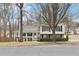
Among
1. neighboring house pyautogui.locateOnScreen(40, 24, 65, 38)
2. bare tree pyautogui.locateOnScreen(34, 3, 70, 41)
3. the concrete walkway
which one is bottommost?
the concrete walkway

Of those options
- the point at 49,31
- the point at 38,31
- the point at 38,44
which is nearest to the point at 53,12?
the point at 49,31

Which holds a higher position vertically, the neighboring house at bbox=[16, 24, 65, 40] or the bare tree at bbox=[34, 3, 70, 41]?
the bare tree at bbox=[34, 3, 70, 41]

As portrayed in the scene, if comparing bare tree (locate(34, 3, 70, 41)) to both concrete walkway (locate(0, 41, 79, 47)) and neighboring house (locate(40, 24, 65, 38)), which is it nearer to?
neighboring house (locate(40, 24, 65, 38))

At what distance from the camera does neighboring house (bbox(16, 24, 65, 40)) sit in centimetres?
828

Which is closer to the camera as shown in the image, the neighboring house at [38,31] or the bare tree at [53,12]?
the neighboring house at [38,31]

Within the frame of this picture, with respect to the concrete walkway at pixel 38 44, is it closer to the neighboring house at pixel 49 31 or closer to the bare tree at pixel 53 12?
the neighboring house at pixel 49 31

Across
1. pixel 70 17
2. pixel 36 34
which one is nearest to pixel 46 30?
pixel 36 34

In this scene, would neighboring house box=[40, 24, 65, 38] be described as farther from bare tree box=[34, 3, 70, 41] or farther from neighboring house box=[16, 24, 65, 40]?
bare tree box=[34, 3, 70, 41]

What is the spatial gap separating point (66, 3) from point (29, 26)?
1568 mm

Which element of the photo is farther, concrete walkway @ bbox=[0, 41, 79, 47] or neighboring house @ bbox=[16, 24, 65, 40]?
concrete walkway @ bbox=[0, 41, 79, 47]

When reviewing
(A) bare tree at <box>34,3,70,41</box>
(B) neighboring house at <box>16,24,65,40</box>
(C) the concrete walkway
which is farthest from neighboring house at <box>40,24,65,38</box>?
(C) the concrete walkway

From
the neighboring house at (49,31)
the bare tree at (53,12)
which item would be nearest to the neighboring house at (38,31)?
the neighboring house at (49,31)

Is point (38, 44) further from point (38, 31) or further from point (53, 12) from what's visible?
point (53, 12)

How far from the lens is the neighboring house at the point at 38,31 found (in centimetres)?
828
